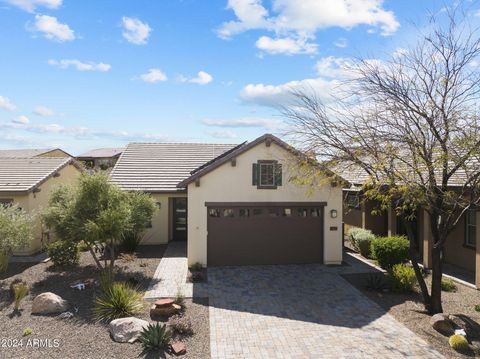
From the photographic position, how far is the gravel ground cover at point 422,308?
8.68 meters

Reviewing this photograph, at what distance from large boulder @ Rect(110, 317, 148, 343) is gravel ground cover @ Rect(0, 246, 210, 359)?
15 centimetres

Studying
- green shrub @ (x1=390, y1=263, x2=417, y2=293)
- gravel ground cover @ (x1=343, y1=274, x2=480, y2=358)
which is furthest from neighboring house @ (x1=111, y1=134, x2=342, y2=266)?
green shrub @ (x1=390, y1=263, x2=417, y2=293)

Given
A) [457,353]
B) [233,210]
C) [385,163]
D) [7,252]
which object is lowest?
[457,353]

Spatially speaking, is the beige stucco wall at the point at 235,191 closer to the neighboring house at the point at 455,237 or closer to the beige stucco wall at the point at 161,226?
the neighboring house at the point at 455,237

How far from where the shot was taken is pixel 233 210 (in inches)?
595

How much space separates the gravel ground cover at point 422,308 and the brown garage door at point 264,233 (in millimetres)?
2811

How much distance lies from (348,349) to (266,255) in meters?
7.12

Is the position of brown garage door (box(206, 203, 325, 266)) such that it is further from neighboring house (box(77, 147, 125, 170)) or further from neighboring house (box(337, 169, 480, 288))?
neighboring house (box(77, 147, 125, 170))

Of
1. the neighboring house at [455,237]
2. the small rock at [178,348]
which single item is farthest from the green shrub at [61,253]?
the neighboring house at [455,237]

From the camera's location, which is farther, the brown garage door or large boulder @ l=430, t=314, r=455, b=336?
the brown garage door

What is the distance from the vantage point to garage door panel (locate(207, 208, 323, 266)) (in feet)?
49.2

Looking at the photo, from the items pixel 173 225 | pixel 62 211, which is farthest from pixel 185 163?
pixel 62 211

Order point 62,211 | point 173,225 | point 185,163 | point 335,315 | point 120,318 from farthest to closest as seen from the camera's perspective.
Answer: point 185,163
point 173,225
point 62,211
point 335,315
point 120,318

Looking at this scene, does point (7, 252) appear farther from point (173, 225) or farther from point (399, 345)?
point (399, 345)
